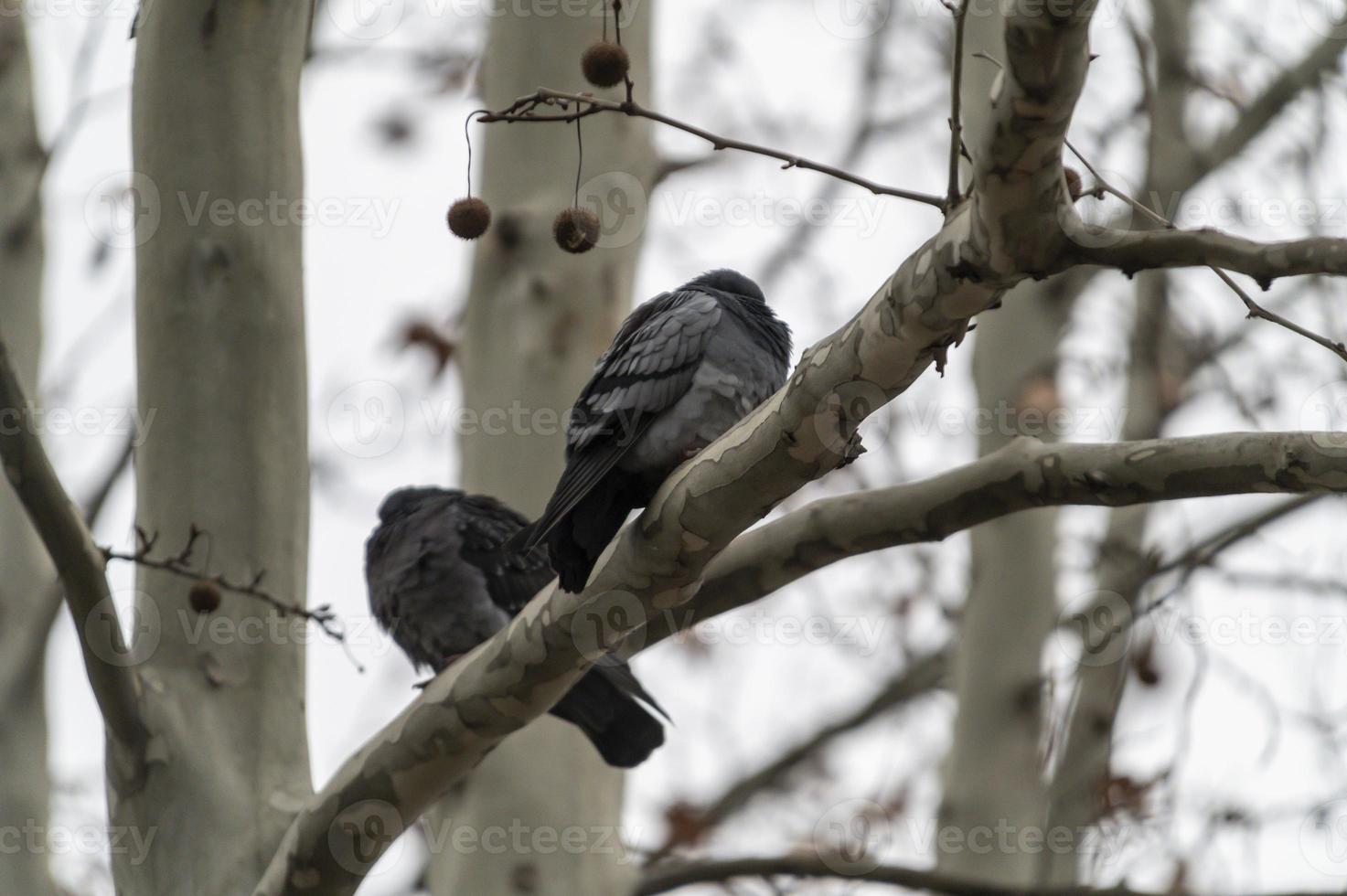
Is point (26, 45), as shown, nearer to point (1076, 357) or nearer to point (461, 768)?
point (461, 768)

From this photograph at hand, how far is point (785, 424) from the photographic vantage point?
237 cm

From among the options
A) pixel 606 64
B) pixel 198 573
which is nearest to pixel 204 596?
pixel 198 573

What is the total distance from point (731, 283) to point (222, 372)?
147cm

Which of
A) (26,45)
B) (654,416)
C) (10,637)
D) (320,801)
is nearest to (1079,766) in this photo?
(654,416)

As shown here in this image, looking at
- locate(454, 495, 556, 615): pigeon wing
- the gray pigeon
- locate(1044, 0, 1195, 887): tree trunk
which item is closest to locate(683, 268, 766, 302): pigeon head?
the gray pigeon

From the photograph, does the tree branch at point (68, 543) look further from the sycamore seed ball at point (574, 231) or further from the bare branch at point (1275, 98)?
the bare branch at point (1275, 98)

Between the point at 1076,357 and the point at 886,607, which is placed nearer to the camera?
the point at 1076,357

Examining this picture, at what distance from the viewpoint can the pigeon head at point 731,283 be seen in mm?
4071

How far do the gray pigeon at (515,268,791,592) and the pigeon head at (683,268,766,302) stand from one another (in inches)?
15.0

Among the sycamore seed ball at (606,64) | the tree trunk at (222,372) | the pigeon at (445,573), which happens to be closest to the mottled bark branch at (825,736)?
the pigeon at (445,573)

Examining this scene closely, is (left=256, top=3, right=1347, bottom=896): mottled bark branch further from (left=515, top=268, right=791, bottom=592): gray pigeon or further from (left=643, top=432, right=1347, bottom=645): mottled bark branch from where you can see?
(left=515, top=268, right=791, bottom=592): gray pigeon

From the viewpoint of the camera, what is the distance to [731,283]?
161 inches

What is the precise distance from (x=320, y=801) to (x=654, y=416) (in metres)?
1.15

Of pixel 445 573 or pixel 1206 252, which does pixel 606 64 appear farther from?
pixel 445 573
